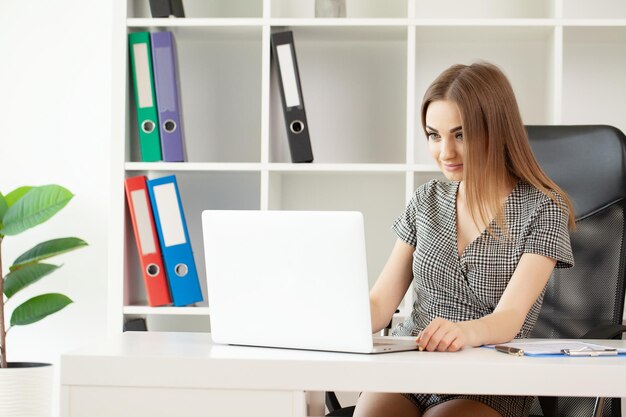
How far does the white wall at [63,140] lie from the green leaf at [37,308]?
0.24 m

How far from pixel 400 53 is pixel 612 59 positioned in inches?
26.3

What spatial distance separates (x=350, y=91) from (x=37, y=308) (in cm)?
124

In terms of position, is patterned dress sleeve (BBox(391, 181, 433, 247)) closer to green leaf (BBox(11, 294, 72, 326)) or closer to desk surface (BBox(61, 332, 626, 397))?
desk surface (BBox(61, 332, 626, 397))

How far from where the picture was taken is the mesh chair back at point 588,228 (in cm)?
200

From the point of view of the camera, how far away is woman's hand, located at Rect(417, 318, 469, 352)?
125 cm

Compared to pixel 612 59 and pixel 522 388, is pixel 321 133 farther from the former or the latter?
pixel 522 388

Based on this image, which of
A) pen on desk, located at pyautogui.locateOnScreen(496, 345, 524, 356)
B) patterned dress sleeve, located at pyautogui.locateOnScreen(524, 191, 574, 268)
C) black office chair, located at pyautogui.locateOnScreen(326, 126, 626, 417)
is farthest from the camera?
black office chair, located at pyautogui.locateOnScreen(326, 126, 626, 417)

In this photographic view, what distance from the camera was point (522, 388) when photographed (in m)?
1.07

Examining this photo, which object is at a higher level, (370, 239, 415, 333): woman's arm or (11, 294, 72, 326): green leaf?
(370, 239, 415, 333): woman's arm

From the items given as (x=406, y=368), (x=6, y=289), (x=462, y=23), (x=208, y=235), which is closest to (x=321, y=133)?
(x=462, y=23)

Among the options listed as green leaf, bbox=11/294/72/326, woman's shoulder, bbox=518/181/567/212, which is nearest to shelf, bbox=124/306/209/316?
green leaf, bbox=11/294/72/326

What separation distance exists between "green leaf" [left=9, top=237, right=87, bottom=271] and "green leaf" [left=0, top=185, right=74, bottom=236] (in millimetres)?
90

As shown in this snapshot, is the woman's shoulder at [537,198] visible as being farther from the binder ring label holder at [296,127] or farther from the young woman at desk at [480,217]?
the binder ring label holder at [296,127]

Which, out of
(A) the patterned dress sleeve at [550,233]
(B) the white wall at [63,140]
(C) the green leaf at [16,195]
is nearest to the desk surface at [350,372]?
(A) the patterned dress sleeve at [550,233]
